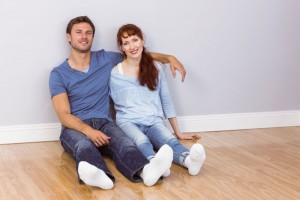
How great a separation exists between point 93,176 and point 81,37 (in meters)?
0.99

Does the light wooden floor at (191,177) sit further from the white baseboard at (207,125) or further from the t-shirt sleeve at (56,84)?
the t-shirt sleeve at (56,84)

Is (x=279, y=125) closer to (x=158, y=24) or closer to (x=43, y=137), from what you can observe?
(x=158, y=24)

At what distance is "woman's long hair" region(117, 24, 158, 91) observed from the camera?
2.83 metres

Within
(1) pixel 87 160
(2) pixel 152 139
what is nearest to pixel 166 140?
(2) pixel 152 139

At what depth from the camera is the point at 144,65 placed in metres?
2.88

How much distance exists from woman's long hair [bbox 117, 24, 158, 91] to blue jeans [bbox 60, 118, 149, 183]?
325mm

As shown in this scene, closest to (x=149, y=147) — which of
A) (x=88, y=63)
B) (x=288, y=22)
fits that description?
(x=88, y=63)

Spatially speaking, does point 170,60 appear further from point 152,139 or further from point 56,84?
point 56,84

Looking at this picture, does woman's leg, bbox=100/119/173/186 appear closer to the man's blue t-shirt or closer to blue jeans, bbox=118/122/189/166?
blue jeans, bbox=118/122/189/166

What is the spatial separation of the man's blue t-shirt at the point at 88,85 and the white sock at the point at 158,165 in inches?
29.8

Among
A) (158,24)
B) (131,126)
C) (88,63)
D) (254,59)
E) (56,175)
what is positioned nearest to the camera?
(56,175)

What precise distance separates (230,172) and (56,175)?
31.4 inches

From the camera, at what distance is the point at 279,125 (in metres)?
3.49

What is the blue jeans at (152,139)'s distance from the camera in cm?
250
